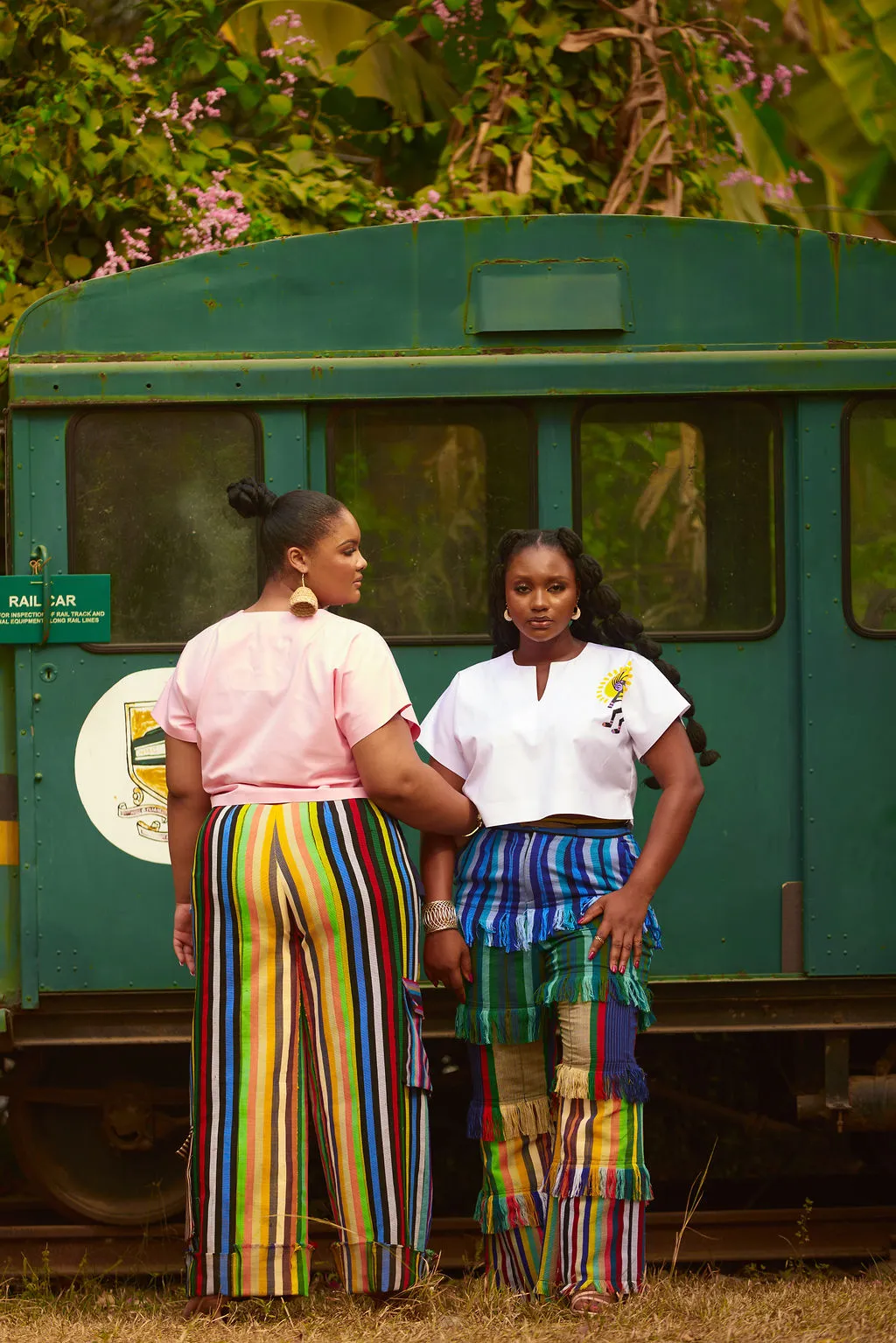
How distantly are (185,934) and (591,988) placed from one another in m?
0.97

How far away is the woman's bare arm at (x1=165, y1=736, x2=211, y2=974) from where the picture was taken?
3438mm

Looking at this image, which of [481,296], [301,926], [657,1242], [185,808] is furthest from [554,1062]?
[481,296]

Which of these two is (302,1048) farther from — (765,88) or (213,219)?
(765,88)

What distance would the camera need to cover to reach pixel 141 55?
7.57 m

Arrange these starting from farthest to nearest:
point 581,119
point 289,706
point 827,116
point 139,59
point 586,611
A: point 827,116 → point 139,59 → point 581,119 → point 586,611 → point 289,706

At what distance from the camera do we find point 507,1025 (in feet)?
11.4

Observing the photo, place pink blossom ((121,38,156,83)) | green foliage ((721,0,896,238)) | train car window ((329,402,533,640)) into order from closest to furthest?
1. train car window ((329,402,533,640))
2. pink blossom ((121,38,156,83))
3. green foliage ((721,0,896,238))

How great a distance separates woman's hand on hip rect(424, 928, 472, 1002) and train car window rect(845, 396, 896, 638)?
166 cm

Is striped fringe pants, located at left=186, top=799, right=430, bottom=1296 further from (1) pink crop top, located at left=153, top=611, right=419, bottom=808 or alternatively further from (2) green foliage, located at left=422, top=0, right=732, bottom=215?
(2) green foliage, located at left=422, top=0, right=732, bottom=215

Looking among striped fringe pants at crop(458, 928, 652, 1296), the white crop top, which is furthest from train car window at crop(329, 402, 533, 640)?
striped fringe pants at crop(458, 928, 652, 1296)

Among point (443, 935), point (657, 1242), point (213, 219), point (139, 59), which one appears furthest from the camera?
point (139, 59)

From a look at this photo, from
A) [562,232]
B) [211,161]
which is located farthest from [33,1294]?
[211,161]

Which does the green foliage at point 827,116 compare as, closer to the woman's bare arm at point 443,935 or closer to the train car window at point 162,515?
the train car window at point 162,515

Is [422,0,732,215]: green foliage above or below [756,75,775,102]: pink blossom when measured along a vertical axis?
below
